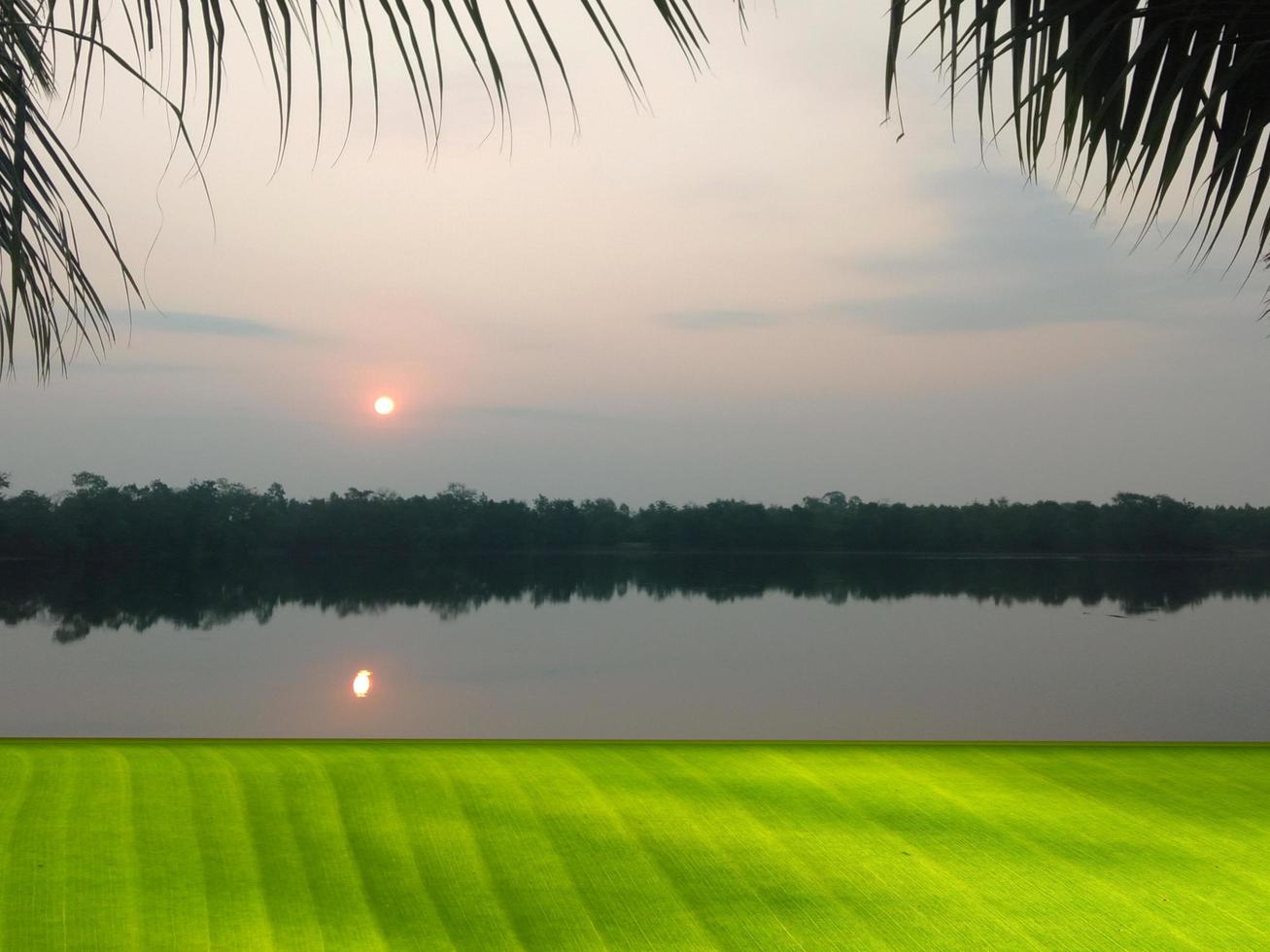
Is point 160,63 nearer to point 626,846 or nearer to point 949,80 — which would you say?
point 949,80

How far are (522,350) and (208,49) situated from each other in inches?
197

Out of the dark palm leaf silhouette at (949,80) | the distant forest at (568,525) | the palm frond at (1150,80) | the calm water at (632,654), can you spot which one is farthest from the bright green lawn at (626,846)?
the distant forest at (568,525)

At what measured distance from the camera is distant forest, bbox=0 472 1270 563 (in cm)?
477

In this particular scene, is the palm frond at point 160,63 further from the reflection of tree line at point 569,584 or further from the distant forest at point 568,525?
the distant forest at point 568,525

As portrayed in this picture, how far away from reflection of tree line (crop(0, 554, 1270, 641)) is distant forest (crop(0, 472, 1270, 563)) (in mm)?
105

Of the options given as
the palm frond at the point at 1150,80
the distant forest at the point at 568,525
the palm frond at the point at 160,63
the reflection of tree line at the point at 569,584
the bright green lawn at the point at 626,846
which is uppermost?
the palm frond at the point at 1150,80

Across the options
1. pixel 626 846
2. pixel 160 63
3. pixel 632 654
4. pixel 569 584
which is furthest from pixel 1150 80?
pixel 569 584

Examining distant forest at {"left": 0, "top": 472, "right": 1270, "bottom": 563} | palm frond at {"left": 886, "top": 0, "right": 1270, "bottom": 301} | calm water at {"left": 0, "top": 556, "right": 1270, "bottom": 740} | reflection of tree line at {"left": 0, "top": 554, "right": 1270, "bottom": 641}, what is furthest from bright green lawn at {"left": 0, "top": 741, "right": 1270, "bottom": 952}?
distant forest at {"left": 0, "top": 472, "right": 1270, "bottom": 563}

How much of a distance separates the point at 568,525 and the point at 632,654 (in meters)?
0.97

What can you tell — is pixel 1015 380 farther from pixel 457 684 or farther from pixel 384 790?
pixel 384 790

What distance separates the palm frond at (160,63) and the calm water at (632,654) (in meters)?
3.05

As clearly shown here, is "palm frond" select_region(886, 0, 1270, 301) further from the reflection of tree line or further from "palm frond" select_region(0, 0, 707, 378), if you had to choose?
the reflection of tree line

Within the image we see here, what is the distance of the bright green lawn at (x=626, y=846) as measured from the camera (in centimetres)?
197

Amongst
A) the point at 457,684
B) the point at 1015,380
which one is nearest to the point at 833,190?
the point at 1015,380
